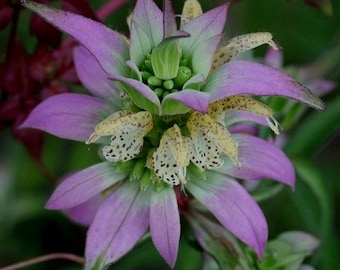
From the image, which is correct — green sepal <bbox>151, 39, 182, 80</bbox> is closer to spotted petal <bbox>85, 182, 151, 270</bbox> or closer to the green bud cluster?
the green bud cluster

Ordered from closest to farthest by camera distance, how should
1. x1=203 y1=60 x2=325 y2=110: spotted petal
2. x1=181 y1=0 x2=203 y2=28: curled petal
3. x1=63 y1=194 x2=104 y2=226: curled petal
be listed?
x1=203 y1=60 x2=325 y2=110: spotted petal < x1=181 y1=0 x2=203 y2=28: curled petal < x1=63 y1=194 x2=104 y2=226: curled petal

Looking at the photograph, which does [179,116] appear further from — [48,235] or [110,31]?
[48,235]

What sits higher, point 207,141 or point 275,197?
point 207,141

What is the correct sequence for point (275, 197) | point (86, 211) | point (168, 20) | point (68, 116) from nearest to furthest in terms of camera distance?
1. point (168, 20)
2. point (68, 116)
3. point (86, 211)
4. point (275, 197)

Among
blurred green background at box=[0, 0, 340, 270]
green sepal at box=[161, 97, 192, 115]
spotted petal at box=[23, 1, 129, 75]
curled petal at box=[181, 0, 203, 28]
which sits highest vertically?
spotted petal at box=[23, 1, 129, 75]

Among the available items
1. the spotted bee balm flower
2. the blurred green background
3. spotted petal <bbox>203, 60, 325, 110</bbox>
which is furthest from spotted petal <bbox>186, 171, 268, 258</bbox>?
the blurred green background

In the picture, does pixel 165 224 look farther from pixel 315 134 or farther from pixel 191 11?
pixel 315 134

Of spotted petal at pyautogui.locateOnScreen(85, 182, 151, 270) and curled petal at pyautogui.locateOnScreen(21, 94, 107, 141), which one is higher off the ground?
curled petal at pyautogui.locateOnScreen(21, 94, 107, 141)

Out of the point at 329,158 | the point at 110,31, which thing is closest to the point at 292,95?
the point at 110,31

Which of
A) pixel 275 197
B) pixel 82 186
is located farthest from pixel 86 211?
pixel 275 197
